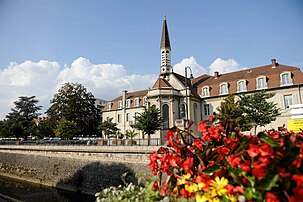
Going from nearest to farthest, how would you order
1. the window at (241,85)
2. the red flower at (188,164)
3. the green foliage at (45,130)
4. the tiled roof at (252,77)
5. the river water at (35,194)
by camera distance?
the red flower at (188,164) → the river water at (35,194) → the tiled roof at (252,77) → the window at (241,85) → the green foliage at (45,130)

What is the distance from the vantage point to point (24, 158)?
28.7 metres

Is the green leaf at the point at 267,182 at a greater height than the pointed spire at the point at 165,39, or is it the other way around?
the pointed spire at the point at 165,39

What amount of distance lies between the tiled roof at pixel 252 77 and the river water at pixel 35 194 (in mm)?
26204

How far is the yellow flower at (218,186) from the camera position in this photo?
1833 millimetres

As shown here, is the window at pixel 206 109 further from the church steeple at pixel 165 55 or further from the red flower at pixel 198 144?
the red flower at pixel 198 144

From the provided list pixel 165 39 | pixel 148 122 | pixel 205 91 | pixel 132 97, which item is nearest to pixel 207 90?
pixel 205 91

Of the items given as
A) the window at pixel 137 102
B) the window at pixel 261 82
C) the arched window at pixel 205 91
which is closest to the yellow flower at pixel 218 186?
the window at pixel 261 82

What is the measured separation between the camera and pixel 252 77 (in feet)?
112

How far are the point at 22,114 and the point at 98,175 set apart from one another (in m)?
54.1

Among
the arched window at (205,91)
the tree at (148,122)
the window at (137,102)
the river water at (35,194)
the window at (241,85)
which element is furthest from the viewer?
the window at (137,102)

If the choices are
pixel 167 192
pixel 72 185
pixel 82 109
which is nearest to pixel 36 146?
pixel 72 185

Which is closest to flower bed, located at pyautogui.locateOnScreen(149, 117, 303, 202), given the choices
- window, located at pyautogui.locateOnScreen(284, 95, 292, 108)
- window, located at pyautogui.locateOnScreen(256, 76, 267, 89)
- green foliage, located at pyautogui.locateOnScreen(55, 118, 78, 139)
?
window, located at pyautogui.locateOnScreen(284, 95, 292, 108)

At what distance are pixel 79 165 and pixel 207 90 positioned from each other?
2450 centimetres

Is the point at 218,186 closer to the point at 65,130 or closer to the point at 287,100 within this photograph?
the point at 287,100
